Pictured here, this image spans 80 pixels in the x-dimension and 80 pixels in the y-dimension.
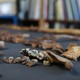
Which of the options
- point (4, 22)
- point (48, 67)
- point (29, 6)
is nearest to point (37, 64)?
point (48, 67)

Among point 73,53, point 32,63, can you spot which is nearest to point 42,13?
point 73,53

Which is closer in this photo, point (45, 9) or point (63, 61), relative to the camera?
point (63, 61)

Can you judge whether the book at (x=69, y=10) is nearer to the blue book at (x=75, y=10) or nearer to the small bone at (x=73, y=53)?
the blue book at (x=75, y=10)

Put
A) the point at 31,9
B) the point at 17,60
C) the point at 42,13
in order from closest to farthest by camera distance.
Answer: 1. the point at 17,60
2. the point at 42,13
3. the point at 31,9

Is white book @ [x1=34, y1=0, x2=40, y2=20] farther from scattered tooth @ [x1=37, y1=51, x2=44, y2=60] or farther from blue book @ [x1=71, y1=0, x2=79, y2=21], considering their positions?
scattered tooth @ [x1=37, y1=51, x2=44, y2=60]

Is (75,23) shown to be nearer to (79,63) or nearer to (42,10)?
(42,10)

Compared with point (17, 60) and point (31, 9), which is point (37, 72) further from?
point (31, 9)

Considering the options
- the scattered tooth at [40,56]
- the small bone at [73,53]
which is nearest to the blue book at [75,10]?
the small bone at [73,53]

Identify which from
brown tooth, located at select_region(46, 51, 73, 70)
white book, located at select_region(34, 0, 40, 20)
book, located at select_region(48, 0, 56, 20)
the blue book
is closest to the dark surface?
brown tooth, located at select_region(46, 51, 73, 70)
